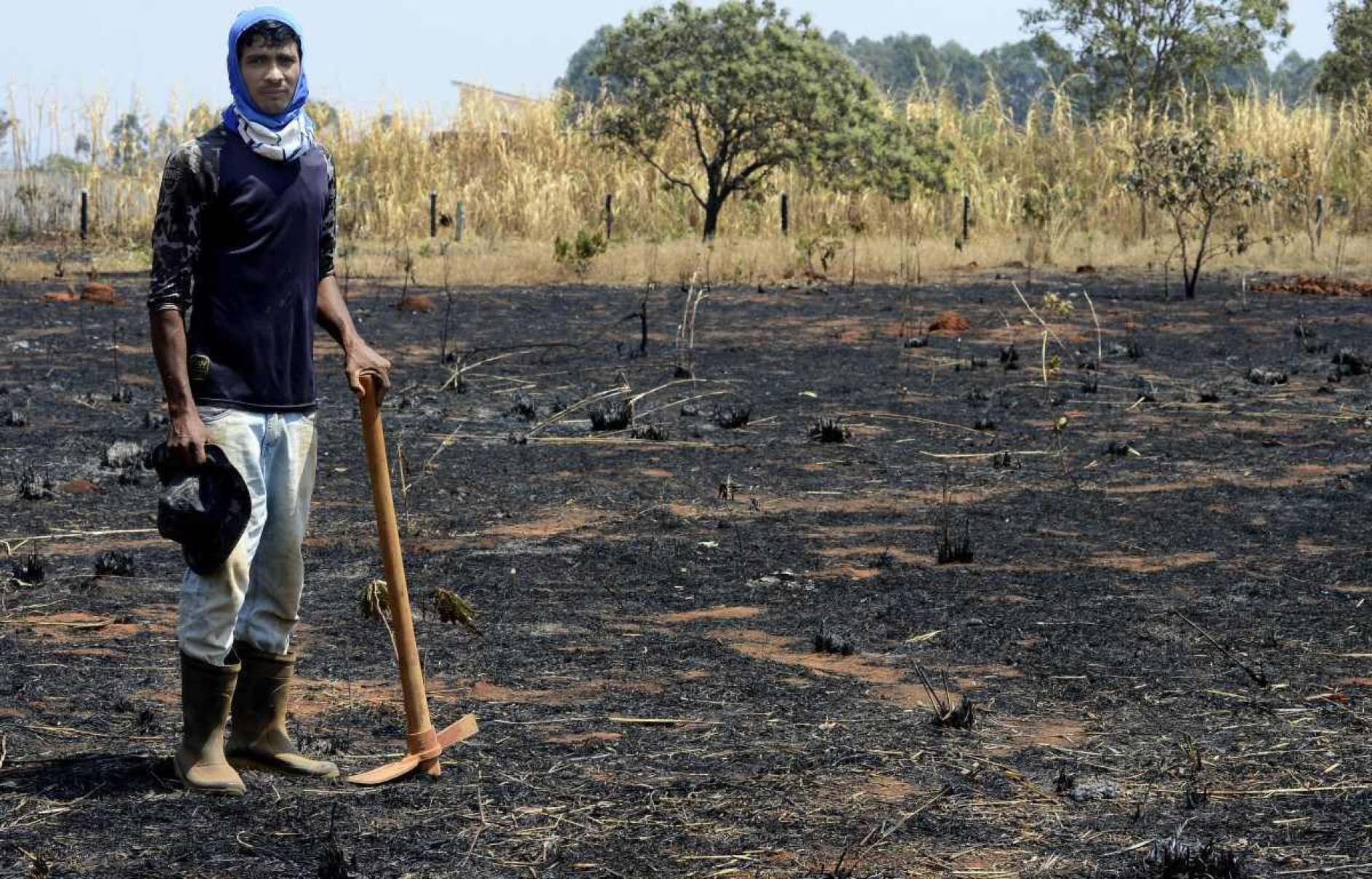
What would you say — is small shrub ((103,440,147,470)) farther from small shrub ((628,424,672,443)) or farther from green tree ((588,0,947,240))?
green tree ((588,0,947,240))

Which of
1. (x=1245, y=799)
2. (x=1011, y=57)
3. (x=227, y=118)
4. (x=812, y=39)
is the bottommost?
(x=1245, y=799)

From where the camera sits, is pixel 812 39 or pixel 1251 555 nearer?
pixel 1251 555

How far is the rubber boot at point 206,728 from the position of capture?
4.28 metres

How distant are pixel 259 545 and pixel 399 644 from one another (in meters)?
0.43

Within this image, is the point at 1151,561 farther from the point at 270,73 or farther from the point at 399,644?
the point at 270,73

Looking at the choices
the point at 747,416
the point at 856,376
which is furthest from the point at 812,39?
the point at 747,416

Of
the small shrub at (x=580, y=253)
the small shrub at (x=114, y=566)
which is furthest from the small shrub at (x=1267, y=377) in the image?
the small shrub at (x=580, y=253)

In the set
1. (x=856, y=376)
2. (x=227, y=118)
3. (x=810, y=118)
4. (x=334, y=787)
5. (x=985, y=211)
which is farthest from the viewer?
(x=985, y=211)

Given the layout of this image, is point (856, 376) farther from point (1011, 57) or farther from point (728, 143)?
point (1011, 57)

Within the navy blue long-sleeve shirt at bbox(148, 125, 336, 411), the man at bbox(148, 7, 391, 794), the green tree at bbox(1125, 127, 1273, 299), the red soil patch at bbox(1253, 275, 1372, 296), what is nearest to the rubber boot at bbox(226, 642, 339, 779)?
the man at bbox(148, 7, 391, 794)

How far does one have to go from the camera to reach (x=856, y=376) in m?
13.8

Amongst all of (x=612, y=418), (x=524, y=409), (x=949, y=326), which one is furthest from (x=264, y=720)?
(x=949, y=326)

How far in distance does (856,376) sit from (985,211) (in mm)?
15371

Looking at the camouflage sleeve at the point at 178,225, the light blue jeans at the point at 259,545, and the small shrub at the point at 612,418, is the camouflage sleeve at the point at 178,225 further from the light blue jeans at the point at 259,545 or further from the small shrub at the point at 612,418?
the small shrub at the point at 612,418
